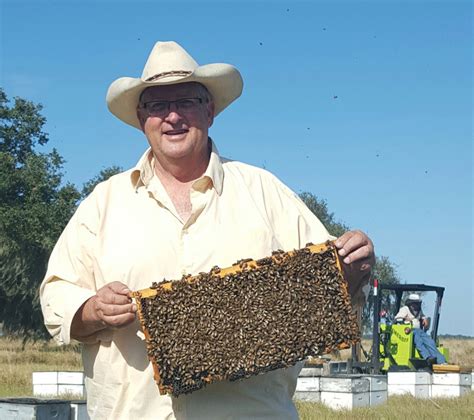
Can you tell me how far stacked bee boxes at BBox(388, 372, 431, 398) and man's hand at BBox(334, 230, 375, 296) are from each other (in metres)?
13.1

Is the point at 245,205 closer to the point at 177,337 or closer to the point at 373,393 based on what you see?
the point at 177,337

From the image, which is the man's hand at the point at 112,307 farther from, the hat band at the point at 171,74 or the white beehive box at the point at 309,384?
the white beehive box at the point at 309,384

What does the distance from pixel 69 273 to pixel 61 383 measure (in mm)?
11966

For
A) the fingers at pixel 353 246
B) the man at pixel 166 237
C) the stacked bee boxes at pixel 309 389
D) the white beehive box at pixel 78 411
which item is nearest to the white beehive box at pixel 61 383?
the stacked bee boxes at pixel 309 389

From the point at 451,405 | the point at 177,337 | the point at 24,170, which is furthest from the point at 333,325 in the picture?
the point at 24,170

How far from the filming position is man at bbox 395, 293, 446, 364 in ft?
63.2

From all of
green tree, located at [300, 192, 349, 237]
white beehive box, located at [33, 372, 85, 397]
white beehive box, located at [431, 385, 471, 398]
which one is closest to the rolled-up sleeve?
white beehive box, located at [33, 372, 85, 397]

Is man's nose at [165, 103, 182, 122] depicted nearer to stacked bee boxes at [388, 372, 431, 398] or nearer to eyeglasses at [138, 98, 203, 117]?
eyeglasses at [138, 98, 203, 117]

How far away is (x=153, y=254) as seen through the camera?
12.4ft

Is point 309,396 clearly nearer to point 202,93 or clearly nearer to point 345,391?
point 345,391

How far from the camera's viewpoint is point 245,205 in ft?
12.9

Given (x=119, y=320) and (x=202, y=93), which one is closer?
(x=119, y=320)

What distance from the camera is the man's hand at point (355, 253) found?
3.61 metres

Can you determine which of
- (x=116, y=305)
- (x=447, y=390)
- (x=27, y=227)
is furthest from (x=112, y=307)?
(x=27, y=227)
